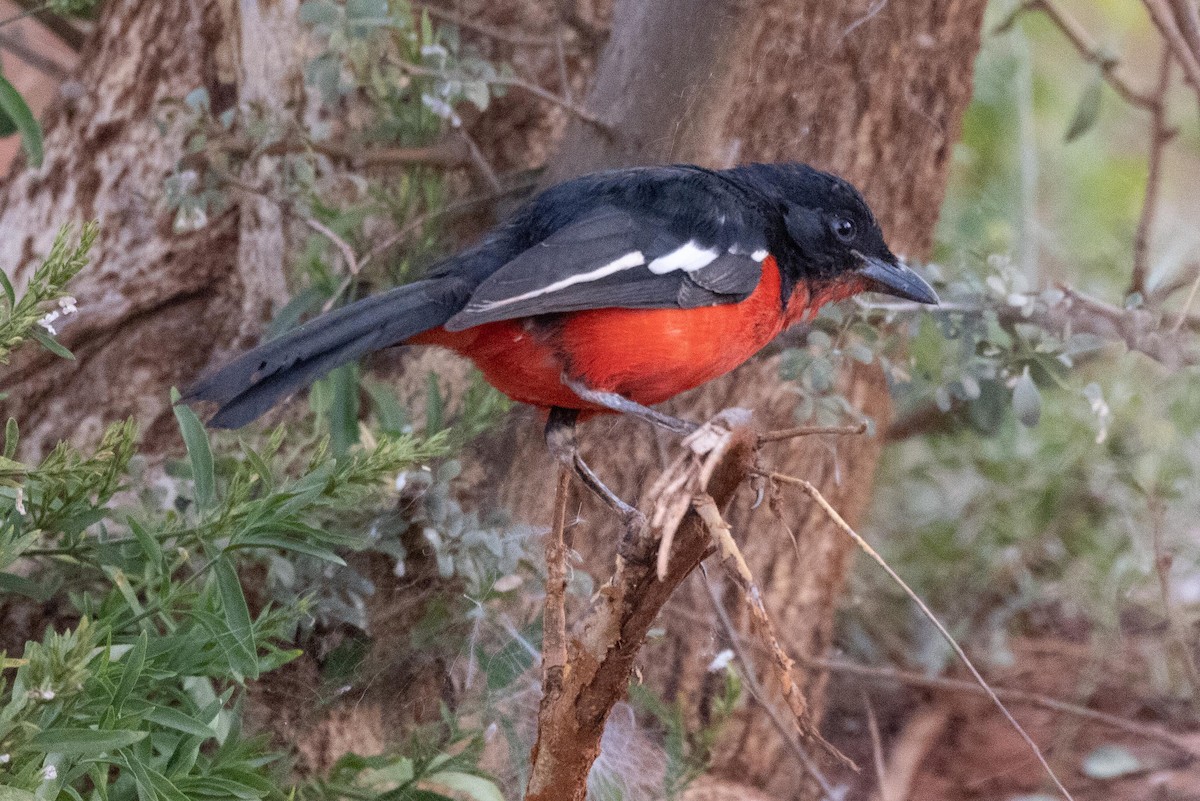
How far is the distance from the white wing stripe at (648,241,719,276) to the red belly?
8cm

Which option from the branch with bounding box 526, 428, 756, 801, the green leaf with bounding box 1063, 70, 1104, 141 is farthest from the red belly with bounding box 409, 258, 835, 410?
the green leaf with bounding box 1063, 70, 1104, 141

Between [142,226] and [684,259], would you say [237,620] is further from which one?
[142,226]

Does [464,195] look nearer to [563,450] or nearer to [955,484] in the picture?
[563,450]

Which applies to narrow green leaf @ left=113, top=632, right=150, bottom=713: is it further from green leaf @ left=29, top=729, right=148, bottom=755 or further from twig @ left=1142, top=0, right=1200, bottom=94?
twig @ left=1142, top=0, right=1200, bottom=94

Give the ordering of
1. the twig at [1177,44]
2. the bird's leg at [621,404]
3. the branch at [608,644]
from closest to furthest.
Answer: the branch at [608,644], the bird's leg at [621,404], the twig at [1177,44]

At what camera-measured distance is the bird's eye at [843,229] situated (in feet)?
7.47

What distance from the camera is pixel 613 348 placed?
2.02m

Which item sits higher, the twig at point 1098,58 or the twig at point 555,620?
the twig at point 1098,58

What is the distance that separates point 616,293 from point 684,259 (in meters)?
0.16

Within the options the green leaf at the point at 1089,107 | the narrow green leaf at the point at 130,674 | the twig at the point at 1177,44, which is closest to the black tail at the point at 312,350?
the narrow green leaf at the point at 130,674

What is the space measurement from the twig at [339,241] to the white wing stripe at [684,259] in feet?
2.95

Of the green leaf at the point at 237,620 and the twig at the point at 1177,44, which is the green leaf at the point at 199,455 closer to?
the green leaf at the point at 237,620

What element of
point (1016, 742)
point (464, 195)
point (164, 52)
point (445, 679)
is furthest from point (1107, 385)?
point (164, 52)

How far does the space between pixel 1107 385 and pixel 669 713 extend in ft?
5.55
